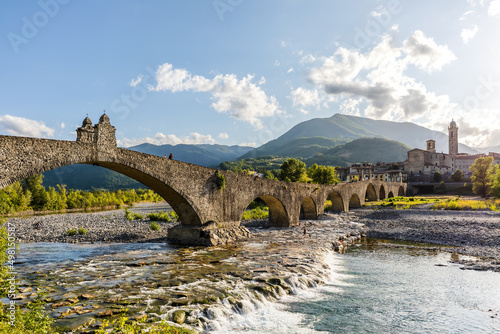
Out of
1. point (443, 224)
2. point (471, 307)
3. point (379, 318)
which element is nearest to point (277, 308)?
point (379, 318)

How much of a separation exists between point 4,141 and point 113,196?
262 ft

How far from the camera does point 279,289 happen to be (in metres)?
11.8

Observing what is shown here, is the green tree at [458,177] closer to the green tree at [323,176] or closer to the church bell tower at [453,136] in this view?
the church bell tower at [453,136]

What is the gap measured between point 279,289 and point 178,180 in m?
10.0

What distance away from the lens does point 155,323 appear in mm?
8141

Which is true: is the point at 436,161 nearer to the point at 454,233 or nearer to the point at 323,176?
the point at 323,176

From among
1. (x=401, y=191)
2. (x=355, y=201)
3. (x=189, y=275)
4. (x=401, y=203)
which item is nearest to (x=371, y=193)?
(x=401, y=203)

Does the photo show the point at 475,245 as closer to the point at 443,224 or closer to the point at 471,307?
the point at 443,224

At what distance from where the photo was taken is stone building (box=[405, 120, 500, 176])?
111 m

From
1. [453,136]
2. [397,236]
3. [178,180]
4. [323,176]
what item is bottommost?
[397,236]

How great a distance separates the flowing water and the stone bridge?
3.09 m

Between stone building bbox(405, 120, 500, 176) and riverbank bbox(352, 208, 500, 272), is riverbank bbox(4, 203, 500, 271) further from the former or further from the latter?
stone building bbox(405, 120, 500, 176)

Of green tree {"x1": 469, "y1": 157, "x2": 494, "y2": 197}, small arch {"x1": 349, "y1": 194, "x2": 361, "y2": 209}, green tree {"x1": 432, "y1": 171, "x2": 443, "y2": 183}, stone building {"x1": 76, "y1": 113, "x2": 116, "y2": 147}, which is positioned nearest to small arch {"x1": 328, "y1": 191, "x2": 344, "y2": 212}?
small arch {"x1": 349, "y1": 194, "x2": 361, "y2": 209}

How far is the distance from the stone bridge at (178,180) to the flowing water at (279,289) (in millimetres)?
3088
